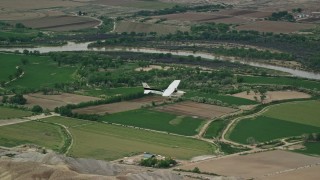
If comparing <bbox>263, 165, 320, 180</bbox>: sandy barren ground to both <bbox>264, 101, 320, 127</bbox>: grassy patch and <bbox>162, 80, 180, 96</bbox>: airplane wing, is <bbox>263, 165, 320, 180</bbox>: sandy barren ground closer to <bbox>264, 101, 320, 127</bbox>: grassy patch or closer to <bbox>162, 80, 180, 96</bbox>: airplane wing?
<bbox>264, 101, 320, 127</bbox>: grassy patch

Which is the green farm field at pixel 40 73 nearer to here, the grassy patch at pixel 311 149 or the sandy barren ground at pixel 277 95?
the sandy barren ground at pixel 277 95

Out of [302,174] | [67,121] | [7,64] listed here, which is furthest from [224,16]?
[302,174]

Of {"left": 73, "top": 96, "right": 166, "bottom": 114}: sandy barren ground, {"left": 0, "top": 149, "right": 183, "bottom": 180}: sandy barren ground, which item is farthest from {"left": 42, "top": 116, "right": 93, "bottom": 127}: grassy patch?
{"left": 0, "top": 149, "right": 183, "bottom": 180}: sandy barren ground

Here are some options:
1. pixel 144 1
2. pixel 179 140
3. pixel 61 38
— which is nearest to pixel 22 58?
pixel 61 38

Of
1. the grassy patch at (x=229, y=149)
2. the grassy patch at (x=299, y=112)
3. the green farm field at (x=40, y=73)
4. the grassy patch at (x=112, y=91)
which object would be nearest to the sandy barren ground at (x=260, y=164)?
the grassy patch at (x=229, y=149)

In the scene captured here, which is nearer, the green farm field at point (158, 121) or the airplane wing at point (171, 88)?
the green farm field at point (158, 121)

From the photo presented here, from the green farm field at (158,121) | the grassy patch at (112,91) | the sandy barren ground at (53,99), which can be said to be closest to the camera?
the green farm field at (158,121)

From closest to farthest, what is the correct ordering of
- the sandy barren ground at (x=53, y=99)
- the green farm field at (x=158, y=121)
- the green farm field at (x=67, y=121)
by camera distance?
the green farm field at (x=158, y=121)
the green farm field at (x=67, y=121)
the sandy barren ground at (x=53, y=99)

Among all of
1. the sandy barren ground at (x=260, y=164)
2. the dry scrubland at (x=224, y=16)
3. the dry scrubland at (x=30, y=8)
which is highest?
the sandy barren ground at (x=260, y=164)
